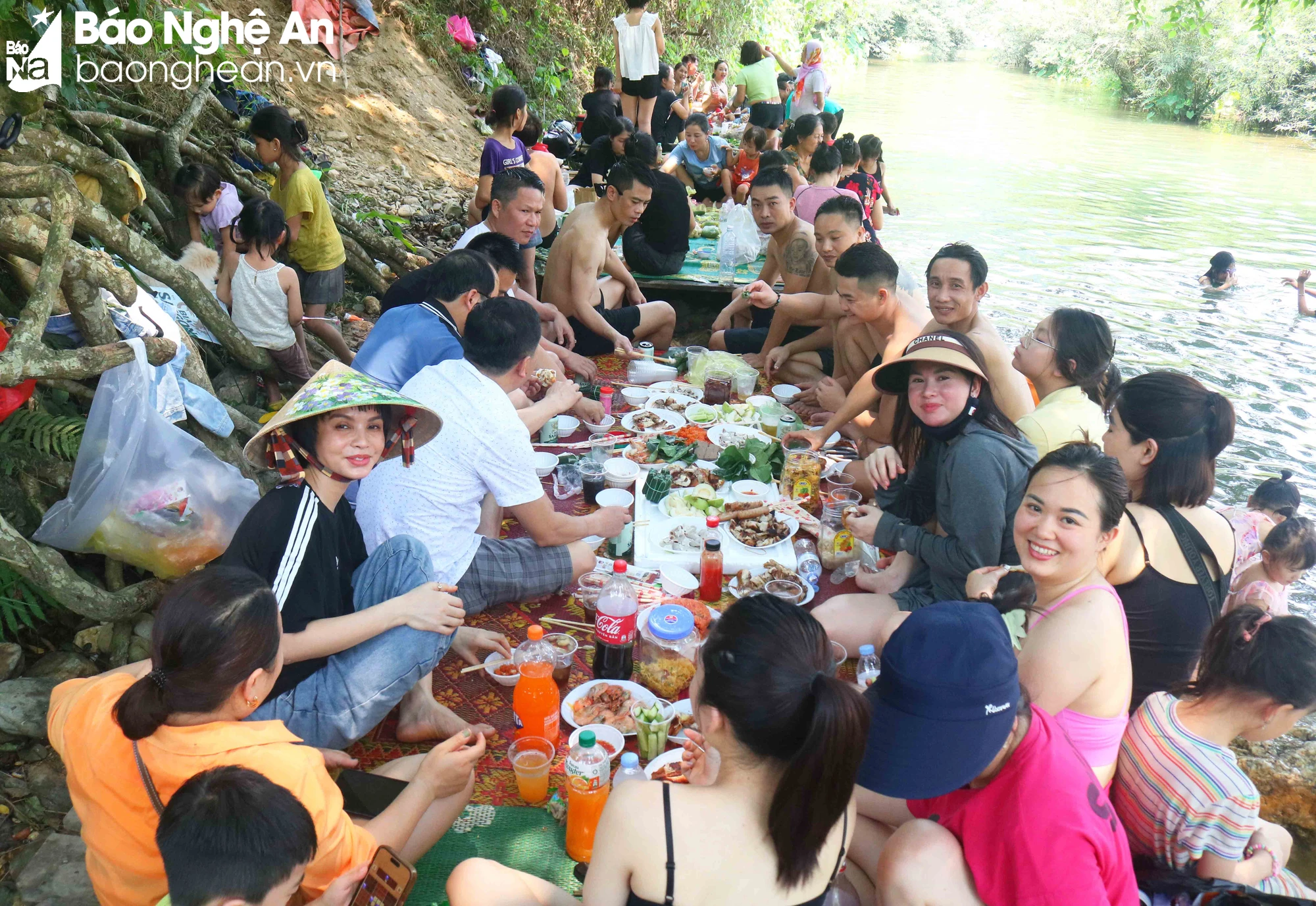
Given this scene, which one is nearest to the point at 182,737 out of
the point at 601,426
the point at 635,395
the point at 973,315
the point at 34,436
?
the point at 34,436

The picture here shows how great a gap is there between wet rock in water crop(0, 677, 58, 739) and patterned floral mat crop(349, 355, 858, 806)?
1.47m

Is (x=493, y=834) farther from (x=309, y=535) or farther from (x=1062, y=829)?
(x=1062, y=829)

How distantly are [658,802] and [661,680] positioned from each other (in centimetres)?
139

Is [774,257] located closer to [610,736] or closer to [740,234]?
[740,234]

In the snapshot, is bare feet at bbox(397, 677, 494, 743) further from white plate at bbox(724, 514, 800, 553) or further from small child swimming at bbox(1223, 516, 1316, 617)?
small child swimming at bbox(1223, 516, 1316, 617)

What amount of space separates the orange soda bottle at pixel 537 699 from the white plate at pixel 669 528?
104 cm

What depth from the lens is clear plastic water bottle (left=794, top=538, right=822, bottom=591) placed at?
12.9ft

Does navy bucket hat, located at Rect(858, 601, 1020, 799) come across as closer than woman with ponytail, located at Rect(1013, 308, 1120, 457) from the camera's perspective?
Yes

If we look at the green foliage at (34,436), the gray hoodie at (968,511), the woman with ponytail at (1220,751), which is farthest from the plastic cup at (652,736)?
the green foliage at (34,436)

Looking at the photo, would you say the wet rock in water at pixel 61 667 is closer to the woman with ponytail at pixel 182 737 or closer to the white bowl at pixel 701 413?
the woman with ponytail at pixel 182 737

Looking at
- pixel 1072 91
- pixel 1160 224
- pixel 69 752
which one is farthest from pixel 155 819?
pixel 1072 91

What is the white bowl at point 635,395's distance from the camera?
5812mm

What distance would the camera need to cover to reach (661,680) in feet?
10.6

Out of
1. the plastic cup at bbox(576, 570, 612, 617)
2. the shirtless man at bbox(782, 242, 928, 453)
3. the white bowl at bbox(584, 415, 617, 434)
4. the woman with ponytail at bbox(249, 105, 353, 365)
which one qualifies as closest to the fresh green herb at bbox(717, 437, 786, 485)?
the shirtless man at bbox(782, 242, 928, 453)
